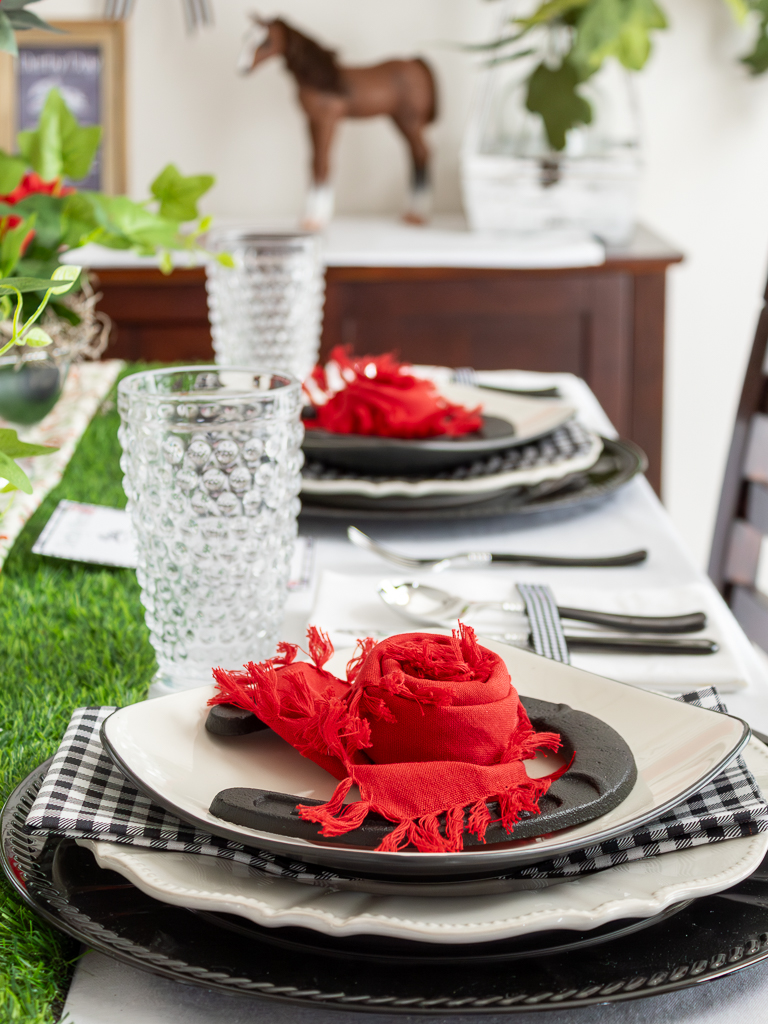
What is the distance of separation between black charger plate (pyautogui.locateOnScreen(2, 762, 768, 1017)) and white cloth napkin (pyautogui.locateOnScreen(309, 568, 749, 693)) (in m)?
0.22

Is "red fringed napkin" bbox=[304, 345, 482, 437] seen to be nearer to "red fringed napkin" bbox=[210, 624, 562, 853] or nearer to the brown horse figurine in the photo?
"red fringed napkin" bbox=[210, 624, 562, 853]

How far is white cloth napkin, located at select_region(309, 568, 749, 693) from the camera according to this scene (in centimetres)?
58

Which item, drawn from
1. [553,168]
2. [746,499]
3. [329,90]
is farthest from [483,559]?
[329,90]

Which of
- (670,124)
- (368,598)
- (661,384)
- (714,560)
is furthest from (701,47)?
(368,598)

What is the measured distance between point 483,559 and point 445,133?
194 cm

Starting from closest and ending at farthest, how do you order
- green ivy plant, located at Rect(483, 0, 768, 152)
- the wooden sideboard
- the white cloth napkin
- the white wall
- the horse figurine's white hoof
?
the white cloth napkin, green ivy plant, located at Rect(483, 0, 768, 152), the wooden sideboard, the horse figurine's white hoof, the white wall

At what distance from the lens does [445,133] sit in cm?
247

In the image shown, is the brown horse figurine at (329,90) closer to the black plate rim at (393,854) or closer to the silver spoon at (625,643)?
the silver spoon at (625,643)

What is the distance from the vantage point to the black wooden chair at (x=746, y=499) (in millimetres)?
1305

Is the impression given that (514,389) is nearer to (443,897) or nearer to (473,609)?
(473,609)

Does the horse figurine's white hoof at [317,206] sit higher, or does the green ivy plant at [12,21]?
the green ivy plant at [12,21]

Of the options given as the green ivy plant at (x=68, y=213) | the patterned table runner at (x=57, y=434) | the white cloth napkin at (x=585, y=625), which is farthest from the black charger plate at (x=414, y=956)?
the green ivy plant at (x=68, y=213)

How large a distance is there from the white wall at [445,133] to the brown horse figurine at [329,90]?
179 mm

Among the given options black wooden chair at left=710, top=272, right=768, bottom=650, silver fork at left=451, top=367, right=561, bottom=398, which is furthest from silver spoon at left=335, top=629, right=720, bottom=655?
black wooden chair at left=710, top=272, right=768, bottom=650
